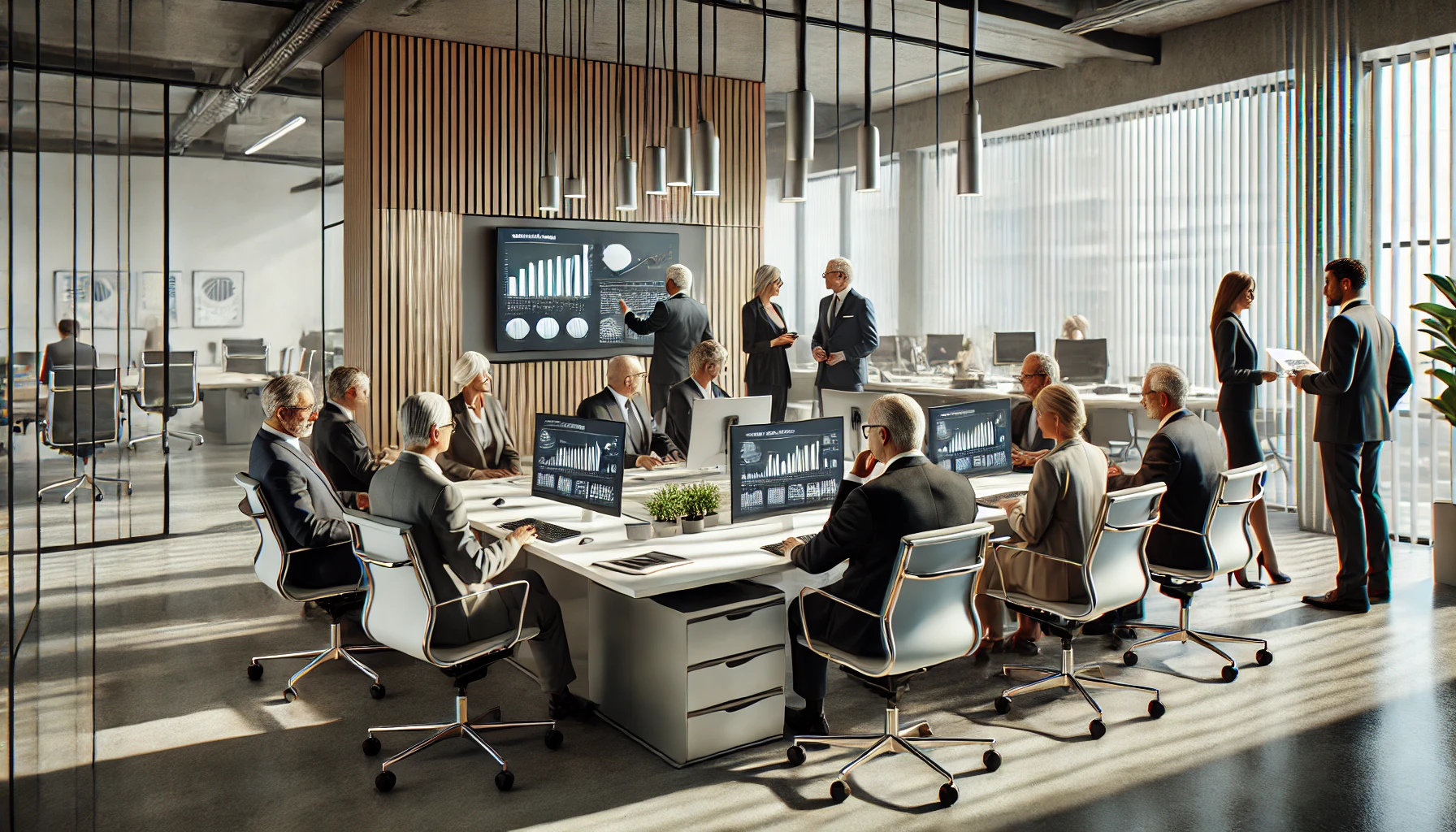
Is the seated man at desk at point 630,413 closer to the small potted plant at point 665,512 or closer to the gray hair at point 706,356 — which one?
the gray hair at point 706,356

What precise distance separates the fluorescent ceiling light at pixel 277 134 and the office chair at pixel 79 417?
263 inches

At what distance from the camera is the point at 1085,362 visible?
10344mm

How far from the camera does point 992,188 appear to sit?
12.7m

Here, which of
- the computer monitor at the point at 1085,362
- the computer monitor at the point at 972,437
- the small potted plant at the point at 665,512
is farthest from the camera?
the computer monitor at the point at 1085,362

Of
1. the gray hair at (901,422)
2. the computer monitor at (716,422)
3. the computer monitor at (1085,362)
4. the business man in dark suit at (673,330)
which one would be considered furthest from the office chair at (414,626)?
the computer monitor at (1085,362)

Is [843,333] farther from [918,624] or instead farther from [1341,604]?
[918,624]

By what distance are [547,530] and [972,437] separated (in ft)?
7.91

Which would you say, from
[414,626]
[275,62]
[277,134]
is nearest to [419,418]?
[414,626]

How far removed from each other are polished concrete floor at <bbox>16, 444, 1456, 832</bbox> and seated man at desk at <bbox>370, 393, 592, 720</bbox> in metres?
0.56

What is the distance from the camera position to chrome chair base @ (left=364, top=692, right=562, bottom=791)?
4.03 metres

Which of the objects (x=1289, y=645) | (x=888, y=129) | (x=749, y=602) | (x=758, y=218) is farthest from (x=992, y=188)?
(x=749, y=602)

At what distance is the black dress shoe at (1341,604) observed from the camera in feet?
21.0

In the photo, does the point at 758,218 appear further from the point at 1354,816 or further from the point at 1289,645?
the point at 1354,816

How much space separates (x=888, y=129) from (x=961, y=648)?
35.4 ft
